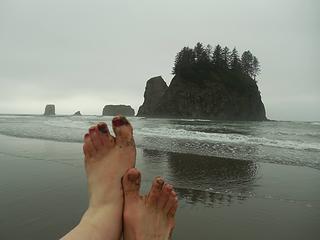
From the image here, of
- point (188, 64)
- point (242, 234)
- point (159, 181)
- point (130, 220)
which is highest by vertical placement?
point (188, 64)

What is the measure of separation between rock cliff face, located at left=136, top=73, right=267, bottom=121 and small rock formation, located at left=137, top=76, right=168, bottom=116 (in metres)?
3.98

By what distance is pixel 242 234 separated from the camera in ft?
8.57

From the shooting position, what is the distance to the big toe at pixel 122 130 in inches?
98.0

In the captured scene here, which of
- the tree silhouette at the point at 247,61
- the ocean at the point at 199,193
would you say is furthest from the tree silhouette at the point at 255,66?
the ocean at the point at 199,193

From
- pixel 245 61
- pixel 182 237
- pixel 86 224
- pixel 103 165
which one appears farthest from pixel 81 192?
pixel 245 61

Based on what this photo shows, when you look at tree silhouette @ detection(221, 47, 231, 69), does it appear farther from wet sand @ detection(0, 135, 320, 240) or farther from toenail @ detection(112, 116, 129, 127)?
toenail @ detection(112, 116, 129, 127)

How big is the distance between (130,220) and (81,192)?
5.64ft

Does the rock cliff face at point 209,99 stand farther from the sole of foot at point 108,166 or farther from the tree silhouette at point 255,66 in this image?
the sole of foot at point 108,166

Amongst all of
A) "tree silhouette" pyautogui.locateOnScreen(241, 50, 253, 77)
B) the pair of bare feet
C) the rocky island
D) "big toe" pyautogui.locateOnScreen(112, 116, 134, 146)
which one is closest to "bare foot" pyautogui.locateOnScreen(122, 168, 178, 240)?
the pair of bare feet

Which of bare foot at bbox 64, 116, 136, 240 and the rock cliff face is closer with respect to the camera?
bare foot at bbox 64, 116, 136, 240

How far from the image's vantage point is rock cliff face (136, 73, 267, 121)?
4388 centimetres

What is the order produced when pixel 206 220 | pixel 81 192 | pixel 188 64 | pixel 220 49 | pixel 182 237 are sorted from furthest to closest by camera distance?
pixel 220 49 < pixel 188 64 < pixel 81 192 < pixel 206 220 < pixel 182 237

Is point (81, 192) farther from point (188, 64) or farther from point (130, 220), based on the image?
point (188, 64)

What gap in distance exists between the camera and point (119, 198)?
2.26 meters
